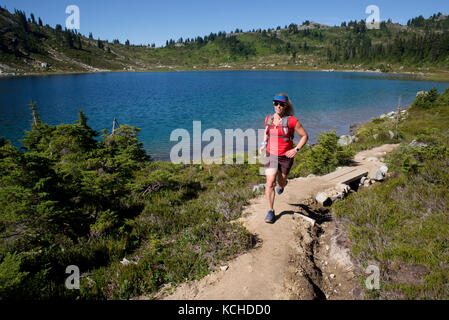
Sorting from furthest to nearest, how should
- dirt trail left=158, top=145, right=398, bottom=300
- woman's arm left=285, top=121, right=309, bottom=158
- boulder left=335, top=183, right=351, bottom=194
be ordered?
boulder left=335, top=183, right=351, bottom=194
woman's arm left=285, top=121, right=309, bottom=158
dirt trail left=158, top=145, right=398, bottom=300

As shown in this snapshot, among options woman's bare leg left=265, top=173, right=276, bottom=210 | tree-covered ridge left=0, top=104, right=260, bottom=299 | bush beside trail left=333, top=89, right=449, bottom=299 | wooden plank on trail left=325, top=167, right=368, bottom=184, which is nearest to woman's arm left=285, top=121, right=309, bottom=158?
woman's bare leg left=265, top=173, right=276, bottom=210

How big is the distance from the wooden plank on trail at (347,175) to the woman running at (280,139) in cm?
407

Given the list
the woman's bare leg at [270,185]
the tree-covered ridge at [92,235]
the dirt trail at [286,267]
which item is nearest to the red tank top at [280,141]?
the woman's bare leg at [270,185]

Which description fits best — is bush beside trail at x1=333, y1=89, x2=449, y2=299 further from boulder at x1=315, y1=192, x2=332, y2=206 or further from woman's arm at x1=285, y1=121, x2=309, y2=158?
woman's arm at x1=285, y1=121, x2=309, y2=158

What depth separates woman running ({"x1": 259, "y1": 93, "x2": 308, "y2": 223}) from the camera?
5.38m

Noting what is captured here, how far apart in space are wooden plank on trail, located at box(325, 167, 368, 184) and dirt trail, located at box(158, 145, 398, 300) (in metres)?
2.69

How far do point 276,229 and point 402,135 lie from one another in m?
18.7

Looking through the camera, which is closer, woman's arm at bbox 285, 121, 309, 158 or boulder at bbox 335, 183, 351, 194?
woman's arm at bbox 285, 121, 309, 158

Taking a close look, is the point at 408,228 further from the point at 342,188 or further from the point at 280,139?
the point at 280,139

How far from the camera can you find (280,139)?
554 centimetres

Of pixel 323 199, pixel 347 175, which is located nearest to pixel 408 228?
pixel 323 199
